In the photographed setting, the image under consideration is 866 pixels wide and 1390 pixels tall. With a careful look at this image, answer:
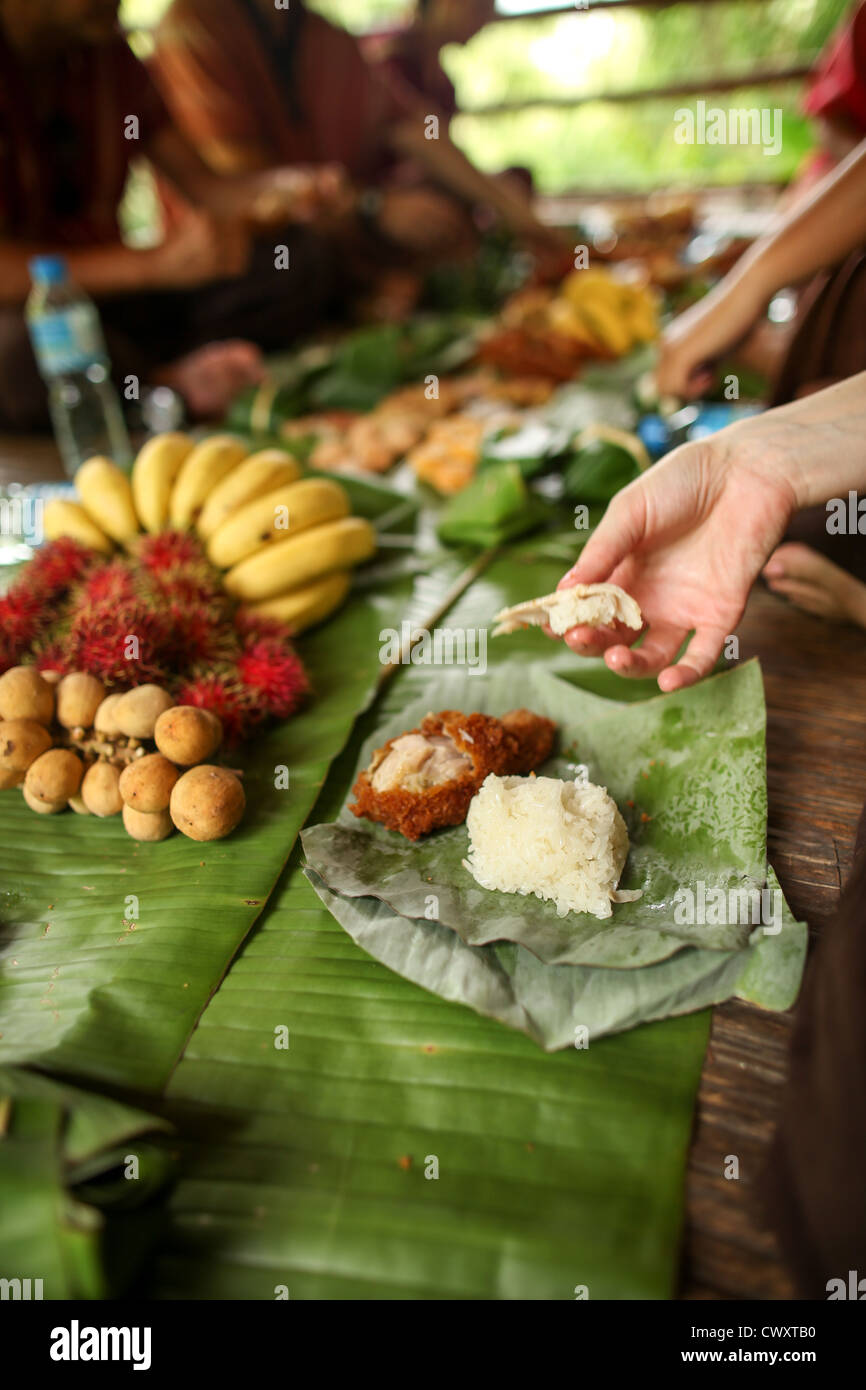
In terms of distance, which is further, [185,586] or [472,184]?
[472,184]

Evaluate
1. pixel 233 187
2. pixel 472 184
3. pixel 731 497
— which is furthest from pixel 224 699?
pixel 472 184

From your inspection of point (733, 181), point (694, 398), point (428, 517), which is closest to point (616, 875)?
point (428, 517)

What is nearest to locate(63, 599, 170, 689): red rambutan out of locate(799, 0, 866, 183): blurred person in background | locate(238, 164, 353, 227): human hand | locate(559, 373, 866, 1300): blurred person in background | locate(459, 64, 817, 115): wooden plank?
locate(559, 373, 866, 1300): blurred person in background

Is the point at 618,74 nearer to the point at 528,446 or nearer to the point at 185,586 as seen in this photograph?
the point at 528,446

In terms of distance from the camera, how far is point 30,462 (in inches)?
135

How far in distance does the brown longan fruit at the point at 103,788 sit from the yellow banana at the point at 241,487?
77 cm

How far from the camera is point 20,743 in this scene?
1444 mm

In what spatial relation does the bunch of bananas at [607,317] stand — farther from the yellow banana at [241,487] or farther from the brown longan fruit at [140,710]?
the brown longan fruit at [140,710]

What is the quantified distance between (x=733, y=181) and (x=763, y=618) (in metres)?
8.06

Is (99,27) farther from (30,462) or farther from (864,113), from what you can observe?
(864,113)

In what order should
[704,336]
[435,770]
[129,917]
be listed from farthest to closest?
1. [704,336]
2. [435,770]
3. [129,917]

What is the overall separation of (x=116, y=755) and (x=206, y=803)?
235 millimetres

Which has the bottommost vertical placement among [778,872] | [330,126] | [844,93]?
[778,872]

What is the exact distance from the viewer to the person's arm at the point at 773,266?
2.22 metres
